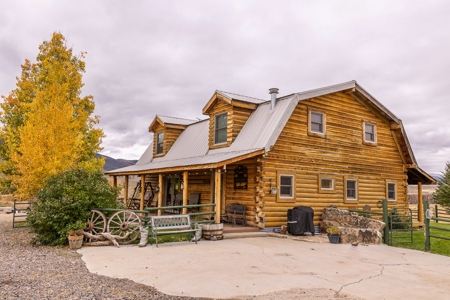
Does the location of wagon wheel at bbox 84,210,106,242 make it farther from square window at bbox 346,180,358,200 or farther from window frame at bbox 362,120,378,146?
window frame at bbox 362,120,378,146

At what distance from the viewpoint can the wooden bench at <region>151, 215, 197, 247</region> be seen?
1058cm

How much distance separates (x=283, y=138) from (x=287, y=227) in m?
3.62

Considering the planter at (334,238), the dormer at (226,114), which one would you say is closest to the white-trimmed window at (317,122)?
the dormer at (226,114)

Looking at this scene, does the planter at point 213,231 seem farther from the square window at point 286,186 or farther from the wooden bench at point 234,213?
the square window at point 286,186

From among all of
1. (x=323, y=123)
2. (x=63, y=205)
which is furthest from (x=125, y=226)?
(x=323, y=123)

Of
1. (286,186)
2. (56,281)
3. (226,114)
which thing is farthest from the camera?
(226,114)

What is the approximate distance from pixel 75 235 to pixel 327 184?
1076 cm

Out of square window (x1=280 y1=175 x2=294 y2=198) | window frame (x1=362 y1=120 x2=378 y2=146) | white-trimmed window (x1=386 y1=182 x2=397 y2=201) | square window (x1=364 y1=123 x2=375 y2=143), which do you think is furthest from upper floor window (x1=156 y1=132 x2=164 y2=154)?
white-trimmed window (x1=386 y1=182 x2=397 y2=201)

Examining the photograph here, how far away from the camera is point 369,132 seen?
57.0 feet

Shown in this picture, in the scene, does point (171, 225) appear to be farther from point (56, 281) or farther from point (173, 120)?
point (173, 120)

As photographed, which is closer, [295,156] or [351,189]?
[295,156]

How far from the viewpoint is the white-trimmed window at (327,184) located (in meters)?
15.3

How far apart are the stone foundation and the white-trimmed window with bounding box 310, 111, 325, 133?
3555mm

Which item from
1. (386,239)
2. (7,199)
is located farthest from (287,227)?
(7,199)
